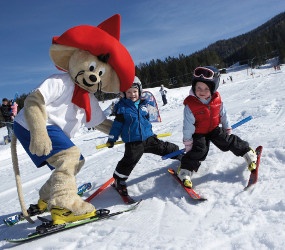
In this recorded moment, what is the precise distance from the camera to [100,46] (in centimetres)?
328

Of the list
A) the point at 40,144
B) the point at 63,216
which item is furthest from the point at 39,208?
the point at 40,144

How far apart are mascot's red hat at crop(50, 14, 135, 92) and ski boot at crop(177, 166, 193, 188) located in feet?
3.60

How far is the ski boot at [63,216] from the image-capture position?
2.95 metres

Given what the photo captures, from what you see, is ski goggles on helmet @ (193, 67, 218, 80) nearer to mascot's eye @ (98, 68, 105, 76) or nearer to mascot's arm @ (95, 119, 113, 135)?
mascot's eye @ (98, 68, 105, 76)

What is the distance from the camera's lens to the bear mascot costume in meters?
3.01

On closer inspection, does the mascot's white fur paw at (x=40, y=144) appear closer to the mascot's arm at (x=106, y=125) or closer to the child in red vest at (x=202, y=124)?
the mascot's arm at (x=106, y=125)

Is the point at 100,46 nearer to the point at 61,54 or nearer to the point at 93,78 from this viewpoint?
the point at 93,78

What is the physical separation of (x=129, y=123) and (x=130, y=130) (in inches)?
3.1

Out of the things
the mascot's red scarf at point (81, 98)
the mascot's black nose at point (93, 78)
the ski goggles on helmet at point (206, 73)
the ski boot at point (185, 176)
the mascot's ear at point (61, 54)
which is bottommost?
the ski boot at point (185, 176)

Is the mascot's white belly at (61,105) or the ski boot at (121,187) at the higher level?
the mascot's white belly at (61,105)

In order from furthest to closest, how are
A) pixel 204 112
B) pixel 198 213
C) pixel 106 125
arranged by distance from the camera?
pixel 106 125
pixel 204 112
pixel 198 213

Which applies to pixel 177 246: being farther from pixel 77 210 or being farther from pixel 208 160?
pixel 208 160

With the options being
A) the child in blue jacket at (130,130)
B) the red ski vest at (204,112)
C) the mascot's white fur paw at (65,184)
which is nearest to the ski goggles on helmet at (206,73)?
the red ski vest at (204,112)

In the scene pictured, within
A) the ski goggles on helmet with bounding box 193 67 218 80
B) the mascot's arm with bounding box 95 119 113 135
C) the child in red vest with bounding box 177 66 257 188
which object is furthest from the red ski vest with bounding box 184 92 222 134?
the mascot's arm with bounding box 95 119 113 135
